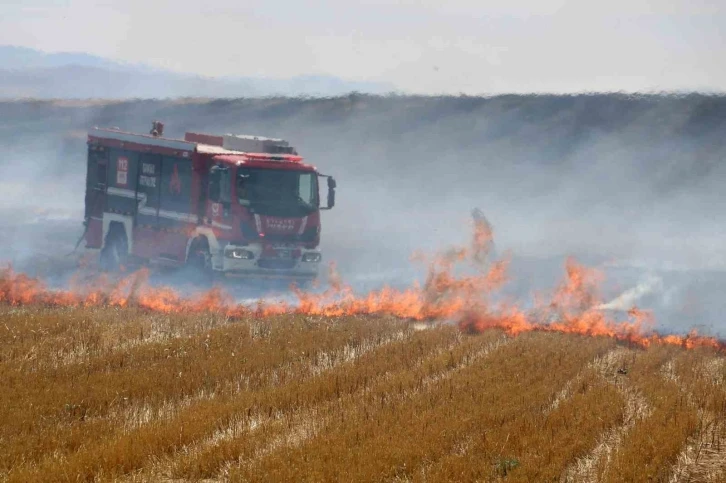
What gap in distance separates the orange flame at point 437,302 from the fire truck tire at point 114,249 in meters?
0.70

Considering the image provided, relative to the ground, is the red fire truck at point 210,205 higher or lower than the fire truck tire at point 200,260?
higher

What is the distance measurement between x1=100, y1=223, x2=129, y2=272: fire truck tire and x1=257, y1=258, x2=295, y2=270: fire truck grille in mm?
4234

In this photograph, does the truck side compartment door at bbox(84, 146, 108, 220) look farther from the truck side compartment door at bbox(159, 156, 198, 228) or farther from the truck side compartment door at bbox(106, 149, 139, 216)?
the truck side compartment door at bbox(159, 156, 198, 228)

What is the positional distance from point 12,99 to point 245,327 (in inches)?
1281

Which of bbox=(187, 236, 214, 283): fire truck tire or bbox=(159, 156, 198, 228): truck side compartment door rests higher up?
bbox=(159, 156, 198, 228): truck side compartment door

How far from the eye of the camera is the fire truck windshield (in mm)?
25125

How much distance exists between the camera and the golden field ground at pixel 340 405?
34.9 ft

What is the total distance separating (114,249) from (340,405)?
16.0 m

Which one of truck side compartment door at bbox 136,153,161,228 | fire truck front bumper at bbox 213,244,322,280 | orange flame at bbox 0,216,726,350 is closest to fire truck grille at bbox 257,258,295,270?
fire truck front bumper at bbox 213,244,322,280

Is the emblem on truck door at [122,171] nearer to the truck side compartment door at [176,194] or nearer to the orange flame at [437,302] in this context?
the truck side compartment door at [176,194]

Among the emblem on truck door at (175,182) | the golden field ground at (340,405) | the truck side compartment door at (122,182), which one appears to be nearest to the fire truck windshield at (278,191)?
the emblem on truck door at (175,182)

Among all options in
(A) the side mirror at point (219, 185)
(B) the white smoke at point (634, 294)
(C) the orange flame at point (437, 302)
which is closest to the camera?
(C) the orange flame at point (437, 302)

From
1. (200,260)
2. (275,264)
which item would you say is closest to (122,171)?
(200,260)

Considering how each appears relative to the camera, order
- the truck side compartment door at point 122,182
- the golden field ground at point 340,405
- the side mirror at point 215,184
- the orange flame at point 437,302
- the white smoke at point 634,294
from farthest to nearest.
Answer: the white smoke at point 634,294 < the truck side compartment door at point 122,182 < the side mirror at point 215,184 < the orange flame at point 437,302 < the golden field ground at point 340,405
